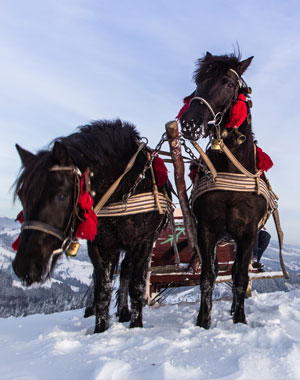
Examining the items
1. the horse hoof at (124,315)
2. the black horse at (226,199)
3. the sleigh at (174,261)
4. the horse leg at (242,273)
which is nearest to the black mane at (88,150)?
the black horse at (226,199)

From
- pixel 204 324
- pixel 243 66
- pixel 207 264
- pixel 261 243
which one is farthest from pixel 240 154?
pixel 261 243

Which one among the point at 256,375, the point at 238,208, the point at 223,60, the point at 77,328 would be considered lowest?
the point at 77,328

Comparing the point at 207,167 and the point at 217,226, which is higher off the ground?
the point at 207,167

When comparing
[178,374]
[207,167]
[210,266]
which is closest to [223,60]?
[207,167]

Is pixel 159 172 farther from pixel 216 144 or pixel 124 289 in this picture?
pixel 124 289

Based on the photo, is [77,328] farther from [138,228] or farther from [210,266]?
[210,266]

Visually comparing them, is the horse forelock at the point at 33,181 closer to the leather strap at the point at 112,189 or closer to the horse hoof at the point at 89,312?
the leather strap at the point at 112,189

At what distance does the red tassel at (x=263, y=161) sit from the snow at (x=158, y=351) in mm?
1940

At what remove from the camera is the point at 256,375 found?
2.48m

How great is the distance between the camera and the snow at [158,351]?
2582 mm

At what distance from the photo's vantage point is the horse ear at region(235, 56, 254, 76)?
4500mm

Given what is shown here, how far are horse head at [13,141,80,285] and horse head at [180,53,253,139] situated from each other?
63.1 inches

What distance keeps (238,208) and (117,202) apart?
152cm

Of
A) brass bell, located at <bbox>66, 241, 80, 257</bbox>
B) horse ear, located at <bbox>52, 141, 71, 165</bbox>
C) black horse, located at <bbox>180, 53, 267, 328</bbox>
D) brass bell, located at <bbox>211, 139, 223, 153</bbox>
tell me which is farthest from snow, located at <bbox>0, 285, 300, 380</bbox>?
brass bell, located at <bbox>211, 139, 223, 153</bbox>
